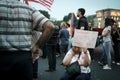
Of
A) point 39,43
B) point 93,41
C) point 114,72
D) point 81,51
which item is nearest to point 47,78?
point 114,72

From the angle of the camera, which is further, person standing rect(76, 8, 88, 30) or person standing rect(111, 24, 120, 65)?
person standing rect(111, 24, 120, 65)

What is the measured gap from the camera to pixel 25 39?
305 cm

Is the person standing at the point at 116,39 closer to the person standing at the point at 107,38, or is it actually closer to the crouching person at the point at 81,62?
the person standing at the point at 107,38

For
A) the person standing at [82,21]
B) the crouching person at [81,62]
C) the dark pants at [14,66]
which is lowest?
the crouching person at [81,62]

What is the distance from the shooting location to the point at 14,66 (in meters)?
2.97

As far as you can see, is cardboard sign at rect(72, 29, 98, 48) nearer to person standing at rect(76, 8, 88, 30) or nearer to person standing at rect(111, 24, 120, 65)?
person standing at rect(76, 8, 88, 30)

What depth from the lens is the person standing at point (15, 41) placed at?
297 centimetres

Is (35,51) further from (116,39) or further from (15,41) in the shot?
(116,39)

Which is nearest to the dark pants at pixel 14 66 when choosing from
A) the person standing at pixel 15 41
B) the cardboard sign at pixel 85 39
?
the person standing at pixel 15 41

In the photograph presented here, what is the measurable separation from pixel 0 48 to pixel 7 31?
17cm

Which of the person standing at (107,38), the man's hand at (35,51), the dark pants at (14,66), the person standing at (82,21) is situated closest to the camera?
the dark pants at (14,66)

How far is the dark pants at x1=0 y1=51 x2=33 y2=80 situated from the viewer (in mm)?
2955

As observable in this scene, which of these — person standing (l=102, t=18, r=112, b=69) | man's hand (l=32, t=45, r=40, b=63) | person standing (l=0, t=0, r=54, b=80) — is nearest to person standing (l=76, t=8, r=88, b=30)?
person standing (l=102, t=18, r=112, b=69)

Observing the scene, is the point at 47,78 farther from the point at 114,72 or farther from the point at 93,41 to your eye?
the point at 93,41
